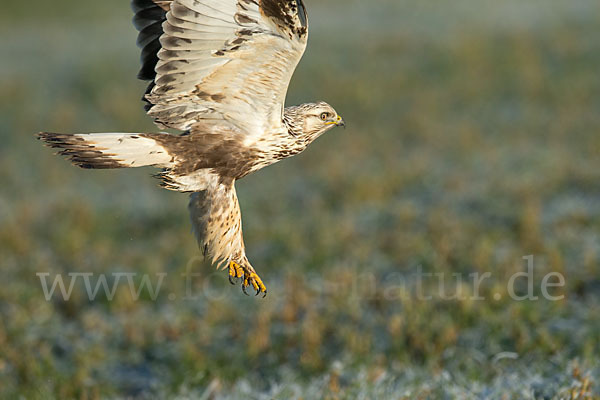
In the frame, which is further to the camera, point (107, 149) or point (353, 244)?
point (353, 244)

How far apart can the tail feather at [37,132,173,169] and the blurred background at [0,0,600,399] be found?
1936mm

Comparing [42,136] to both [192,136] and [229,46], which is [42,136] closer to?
[192,136]

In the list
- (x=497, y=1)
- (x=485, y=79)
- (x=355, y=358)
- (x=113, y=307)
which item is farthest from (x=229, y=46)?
(x=497, y=1)

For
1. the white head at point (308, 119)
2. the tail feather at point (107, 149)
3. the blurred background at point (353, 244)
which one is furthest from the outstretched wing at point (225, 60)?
the blurred background at point (353, 244)

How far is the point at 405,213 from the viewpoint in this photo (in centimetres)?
775

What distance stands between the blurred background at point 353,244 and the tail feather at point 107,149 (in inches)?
76.2

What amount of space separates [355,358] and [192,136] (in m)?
2.50

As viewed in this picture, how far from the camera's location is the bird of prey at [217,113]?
3451 millimetres

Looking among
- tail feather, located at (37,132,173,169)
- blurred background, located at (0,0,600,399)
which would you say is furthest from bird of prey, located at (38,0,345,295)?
blurred background, located at (0,0,600,399)

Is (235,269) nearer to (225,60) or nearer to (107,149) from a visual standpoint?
(107,149)

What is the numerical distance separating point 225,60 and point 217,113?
35 centimetres

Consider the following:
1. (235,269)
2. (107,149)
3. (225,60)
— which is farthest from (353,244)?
(107,149)

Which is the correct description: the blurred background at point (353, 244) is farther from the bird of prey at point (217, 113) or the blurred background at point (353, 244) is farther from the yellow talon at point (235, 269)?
the bird of prey at point (217, 113)

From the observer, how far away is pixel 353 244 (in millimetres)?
7281
